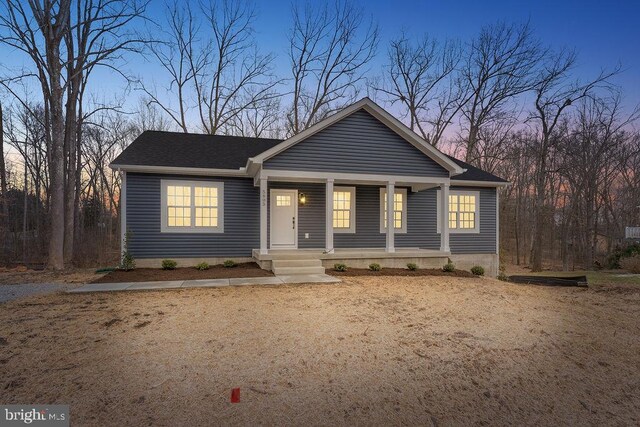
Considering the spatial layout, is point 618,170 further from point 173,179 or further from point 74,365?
point 74,365

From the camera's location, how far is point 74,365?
11.6 ft

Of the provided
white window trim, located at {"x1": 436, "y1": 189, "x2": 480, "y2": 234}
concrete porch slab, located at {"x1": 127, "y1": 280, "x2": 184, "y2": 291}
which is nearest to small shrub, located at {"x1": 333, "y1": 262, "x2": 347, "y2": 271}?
concrete porch slab, located at {"x1": 127, "y1": 280, "x2": 184, "y2": 291}

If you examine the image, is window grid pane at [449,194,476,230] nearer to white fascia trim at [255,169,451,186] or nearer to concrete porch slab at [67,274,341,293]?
white fascia trim at [255,169,451,186]

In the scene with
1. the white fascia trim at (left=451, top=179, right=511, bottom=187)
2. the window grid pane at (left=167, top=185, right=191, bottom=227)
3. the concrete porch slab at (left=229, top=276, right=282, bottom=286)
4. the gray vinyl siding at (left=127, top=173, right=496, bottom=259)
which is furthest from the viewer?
the white fascia trim at (left=451, top=179, right=511, bottom=187)

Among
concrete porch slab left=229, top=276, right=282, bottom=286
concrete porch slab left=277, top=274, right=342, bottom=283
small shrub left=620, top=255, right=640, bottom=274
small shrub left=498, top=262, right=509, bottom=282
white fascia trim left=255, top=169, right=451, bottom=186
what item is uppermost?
white fascia trim left=255, top=169, right=451, bottom=186

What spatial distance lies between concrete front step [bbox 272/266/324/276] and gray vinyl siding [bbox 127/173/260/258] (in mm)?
2546

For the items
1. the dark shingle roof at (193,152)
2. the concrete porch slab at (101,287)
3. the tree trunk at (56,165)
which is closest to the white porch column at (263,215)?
the dark shingle roof at (193,152)

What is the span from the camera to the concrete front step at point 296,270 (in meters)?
9.04

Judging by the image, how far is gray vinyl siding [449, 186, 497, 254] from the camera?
13.1m

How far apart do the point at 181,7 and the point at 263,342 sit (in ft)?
75.9

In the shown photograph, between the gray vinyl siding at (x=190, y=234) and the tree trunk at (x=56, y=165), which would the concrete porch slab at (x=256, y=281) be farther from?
the tree trunk at (x=56, y=165)

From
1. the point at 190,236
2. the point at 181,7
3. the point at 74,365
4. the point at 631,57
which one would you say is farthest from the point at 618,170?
the point at 181,7

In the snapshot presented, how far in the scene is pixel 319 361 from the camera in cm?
373

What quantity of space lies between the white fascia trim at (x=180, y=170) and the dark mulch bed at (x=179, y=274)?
10.6ft
